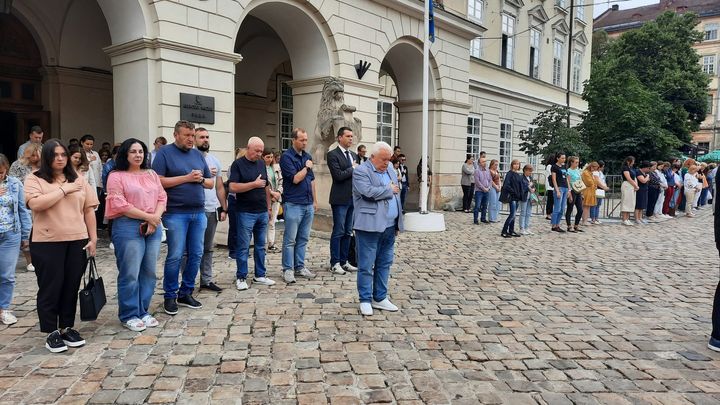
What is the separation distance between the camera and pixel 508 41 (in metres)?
23.5

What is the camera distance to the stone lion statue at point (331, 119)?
Answer: 1062 cm

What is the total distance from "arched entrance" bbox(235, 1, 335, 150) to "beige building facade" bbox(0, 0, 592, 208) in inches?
1.5

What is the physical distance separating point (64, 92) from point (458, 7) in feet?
41.9

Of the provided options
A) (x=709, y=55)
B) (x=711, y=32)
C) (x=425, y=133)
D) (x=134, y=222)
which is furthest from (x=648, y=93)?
(x=711, y=32)

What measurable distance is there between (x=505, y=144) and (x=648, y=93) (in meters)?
6.80

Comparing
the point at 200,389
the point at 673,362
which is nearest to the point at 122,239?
the point at 200,389

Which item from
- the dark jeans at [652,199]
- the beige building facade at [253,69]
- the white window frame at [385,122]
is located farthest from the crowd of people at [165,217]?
the white window frame at [385,122]

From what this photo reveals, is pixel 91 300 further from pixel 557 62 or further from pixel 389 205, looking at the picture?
pixel 557 62

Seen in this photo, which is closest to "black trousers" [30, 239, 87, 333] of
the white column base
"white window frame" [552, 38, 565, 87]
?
the white column base

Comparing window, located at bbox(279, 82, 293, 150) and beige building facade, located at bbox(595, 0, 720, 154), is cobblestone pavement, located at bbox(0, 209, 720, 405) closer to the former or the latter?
window, located at bbox(279, 82, 293, 150)

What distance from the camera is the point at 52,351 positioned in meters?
4.04

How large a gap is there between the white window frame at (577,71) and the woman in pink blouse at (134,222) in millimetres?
30187

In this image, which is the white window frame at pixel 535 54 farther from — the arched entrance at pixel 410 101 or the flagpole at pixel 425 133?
the flagpole at pixel 425 133

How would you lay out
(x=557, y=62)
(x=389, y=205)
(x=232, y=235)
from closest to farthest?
(x=389, y=205), (x=232, y=235), (x=557, y=62)
